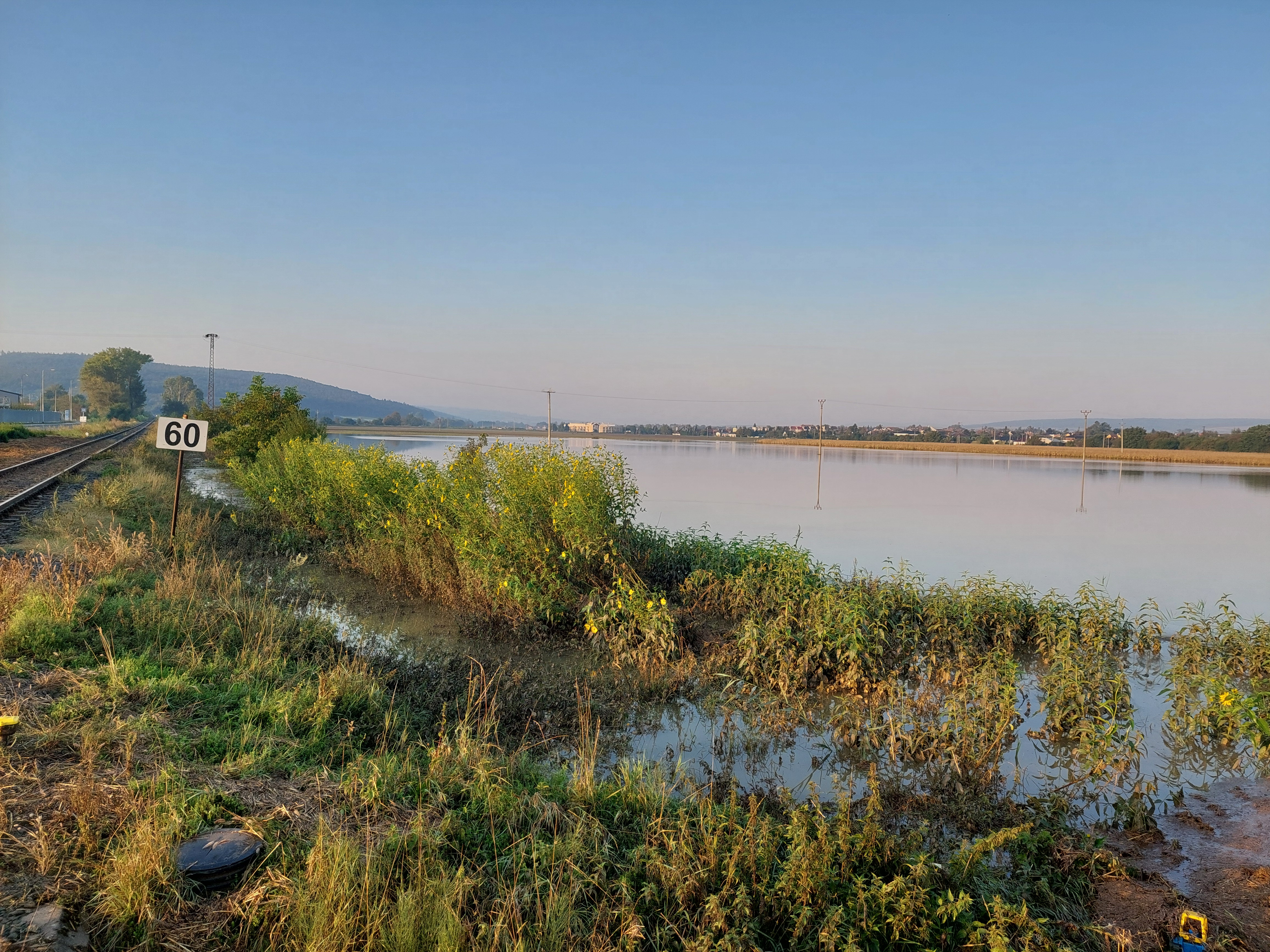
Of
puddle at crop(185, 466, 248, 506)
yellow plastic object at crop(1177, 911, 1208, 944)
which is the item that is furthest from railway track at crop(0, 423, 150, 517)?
yellow plastic object at crop(1177, 911, 1208, 944)

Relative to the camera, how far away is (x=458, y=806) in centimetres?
433

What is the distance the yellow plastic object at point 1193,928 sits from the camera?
3.09m

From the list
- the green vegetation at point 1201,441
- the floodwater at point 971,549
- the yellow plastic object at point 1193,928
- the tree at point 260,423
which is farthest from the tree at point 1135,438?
the yellow plastic object at point 1193,928

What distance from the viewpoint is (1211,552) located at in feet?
54.2

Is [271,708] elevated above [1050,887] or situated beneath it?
elevated above

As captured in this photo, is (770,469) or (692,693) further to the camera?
(770,469)

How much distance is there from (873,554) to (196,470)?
114ft

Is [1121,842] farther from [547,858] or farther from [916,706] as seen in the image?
[547,858]

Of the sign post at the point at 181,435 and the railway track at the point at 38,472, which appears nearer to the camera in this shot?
the sign post at the point at 181,435

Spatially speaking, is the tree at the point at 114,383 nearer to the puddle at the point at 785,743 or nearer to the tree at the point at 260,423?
the tree at the point at 260,423

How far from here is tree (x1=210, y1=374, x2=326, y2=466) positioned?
27547 millimetres

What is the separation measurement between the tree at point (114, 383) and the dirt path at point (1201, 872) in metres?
148

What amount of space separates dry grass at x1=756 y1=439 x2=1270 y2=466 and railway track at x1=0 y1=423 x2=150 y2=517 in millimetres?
62314

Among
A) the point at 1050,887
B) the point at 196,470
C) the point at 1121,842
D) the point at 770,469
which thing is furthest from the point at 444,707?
the point at 770,469
